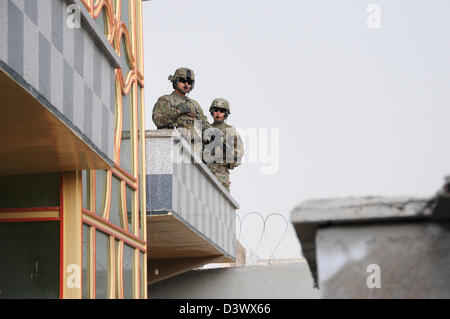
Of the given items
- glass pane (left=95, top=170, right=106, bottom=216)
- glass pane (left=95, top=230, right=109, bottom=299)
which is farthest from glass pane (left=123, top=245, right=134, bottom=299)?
glass pane (left=95, top=170, right=106, bottom=216)

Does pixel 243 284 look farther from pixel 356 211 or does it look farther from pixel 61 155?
pixel 356 211

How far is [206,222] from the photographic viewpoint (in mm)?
13828

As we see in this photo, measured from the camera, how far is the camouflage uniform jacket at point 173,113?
1363 cm

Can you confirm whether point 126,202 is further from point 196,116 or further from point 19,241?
point 196,116

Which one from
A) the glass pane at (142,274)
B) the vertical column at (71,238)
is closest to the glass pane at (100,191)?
the vertical column at (71,238)

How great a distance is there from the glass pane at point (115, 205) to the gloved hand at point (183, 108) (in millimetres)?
4299

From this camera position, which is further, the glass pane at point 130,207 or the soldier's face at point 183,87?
the soldier's face at point 183,87

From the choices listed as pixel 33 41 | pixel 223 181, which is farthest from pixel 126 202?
pixel 223 181

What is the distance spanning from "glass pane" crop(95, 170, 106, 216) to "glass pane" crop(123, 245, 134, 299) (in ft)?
3.26

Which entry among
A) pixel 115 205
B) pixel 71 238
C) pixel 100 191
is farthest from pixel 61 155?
pixel 115 205

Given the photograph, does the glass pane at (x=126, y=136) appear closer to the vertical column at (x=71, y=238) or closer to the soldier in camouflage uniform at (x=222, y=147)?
the vertical column at (x=71, y=238)

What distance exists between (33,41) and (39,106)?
17.1 inches

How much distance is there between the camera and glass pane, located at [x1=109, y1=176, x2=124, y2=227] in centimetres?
915

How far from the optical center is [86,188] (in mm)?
8125
